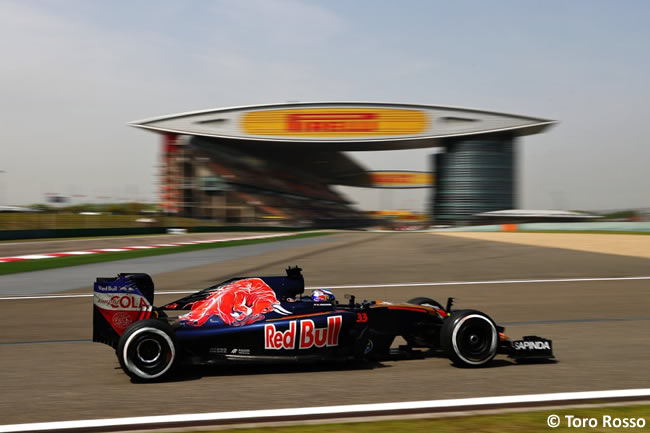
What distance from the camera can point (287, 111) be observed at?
221 feet

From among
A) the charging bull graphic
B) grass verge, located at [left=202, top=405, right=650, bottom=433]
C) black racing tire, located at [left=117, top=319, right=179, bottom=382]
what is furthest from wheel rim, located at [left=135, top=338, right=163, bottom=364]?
grass verge, located at [left=202, top=405, right=650, bottom=433]

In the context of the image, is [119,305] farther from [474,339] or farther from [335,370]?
[474,339]

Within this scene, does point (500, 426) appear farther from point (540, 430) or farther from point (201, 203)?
point (201, 203)

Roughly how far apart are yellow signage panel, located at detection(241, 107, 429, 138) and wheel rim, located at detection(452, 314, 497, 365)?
6206 centimetres

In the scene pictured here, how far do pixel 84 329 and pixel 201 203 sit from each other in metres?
56.4

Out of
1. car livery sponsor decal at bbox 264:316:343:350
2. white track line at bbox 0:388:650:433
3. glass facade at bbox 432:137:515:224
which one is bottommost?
white track line at bbox 0:388:650:433

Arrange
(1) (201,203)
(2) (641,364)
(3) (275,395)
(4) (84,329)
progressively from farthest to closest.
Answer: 1. (1) (201,203)
2. (4) (84,329)
3. (2) (641,364)
4. (3) (275,395)

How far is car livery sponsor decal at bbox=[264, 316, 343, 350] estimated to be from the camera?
4.61 meters

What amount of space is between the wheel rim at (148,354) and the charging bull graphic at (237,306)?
356 mm

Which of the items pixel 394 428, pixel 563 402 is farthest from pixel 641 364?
pixel 394 428

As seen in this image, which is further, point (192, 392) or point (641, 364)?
point (641, 364)

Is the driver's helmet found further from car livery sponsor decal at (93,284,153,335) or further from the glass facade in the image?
the glass facade

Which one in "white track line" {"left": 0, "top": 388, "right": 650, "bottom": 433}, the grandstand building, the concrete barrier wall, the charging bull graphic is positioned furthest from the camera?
the grandstand building

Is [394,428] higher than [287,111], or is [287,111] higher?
[287,111]
